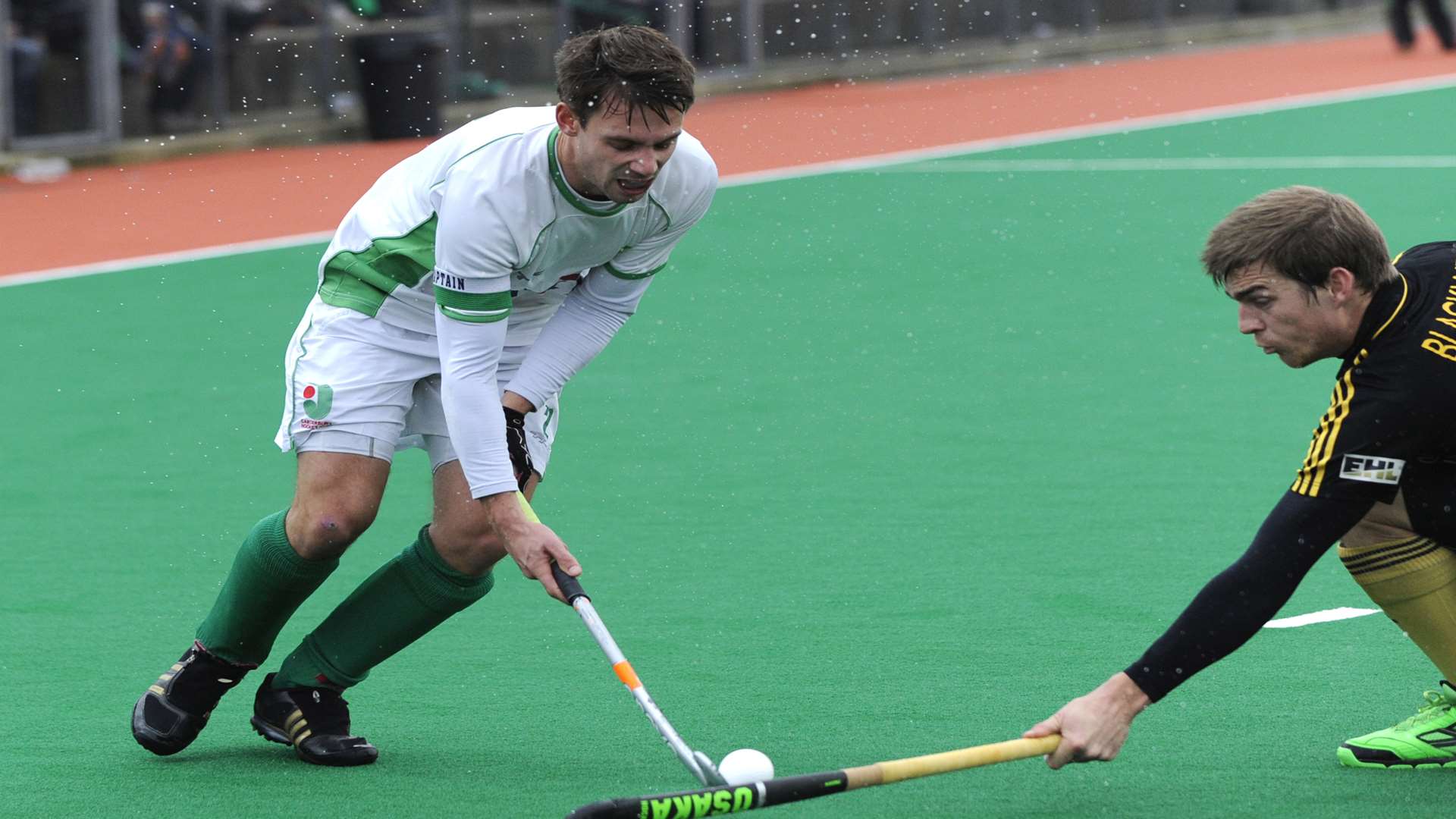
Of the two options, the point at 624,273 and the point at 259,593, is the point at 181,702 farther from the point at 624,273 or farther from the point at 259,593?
the point at 624,273

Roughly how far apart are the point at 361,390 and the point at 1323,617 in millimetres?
2353

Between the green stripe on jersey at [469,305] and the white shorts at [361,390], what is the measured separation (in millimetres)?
270

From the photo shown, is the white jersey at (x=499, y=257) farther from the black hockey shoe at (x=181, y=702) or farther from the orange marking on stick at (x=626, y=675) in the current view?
the black hockey shoe at (x=181, y=702)

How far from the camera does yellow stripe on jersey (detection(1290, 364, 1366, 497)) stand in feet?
11.5

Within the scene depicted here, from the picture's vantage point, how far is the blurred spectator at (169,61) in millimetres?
14500

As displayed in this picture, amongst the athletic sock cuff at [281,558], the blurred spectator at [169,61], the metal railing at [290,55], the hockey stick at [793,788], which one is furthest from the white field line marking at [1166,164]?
the hockey stick at [793,788]

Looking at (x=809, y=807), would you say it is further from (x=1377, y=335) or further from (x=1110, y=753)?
(x=1377, y=335)

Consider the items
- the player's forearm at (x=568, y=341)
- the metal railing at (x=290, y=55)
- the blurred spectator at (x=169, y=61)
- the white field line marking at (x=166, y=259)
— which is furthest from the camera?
the blurred spectator at (x=169, y=61)

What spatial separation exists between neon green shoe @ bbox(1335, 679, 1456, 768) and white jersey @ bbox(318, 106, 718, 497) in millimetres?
1665

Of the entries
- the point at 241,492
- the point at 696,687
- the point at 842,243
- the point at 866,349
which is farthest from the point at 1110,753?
the point at 842,243

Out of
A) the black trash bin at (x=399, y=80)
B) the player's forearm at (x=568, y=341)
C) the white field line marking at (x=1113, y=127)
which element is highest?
the player's forearm at (x=568, y=341)

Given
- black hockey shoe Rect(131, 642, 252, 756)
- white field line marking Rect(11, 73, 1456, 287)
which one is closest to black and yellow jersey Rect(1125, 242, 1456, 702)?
black hockey shoe Rect(131, 642, 252, 756)

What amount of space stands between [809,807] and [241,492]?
3063 millimetres

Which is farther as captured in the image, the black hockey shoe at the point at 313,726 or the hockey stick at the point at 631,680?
the black hockey shoe at the point at 313,726
